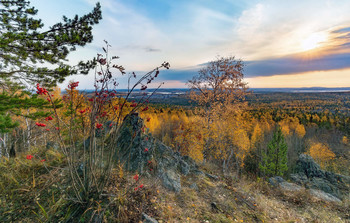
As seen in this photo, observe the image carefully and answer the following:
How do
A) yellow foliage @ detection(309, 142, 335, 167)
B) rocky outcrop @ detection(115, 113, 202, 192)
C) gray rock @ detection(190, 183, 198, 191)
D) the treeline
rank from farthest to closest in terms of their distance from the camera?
yellow foliage @ detection(309, 142, 335, 167) < the treeline < gray rock @ detection(190, 183, 198, 191) < rocky outcrop @ detection(115, 113, 202, 192)

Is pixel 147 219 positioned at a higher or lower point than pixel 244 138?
higher

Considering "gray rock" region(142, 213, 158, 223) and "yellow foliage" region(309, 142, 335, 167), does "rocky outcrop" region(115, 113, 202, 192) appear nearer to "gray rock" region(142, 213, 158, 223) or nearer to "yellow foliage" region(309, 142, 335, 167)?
"gray rock" region(142, 213, 158, 223)

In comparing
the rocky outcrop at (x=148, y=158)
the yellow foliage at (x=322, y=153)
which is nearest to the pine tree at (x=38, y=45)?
the rocky outcrop at (x=148, y=158)

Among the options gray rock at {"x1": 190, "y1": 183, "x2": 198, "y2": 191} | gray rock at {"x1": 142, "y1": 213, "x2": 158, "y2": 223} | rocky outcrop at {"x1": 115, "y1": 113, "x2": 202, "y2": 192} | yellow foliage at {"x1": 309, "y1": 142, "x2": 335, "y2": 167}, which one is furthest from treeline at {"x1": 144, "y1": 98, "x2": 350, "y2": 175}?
gray rock at {"x1": 190, "y1": 183, "x2": 198, "y2": 191}

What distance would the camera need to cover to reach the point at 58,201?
2969 mm

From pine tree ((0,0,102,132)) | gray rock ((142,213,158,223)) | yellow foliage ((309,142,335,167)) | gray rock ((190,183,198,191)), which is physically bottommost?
yellow foliage ((309,142,335,167))

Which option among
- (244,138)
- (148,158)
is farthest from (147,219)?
(244,138)

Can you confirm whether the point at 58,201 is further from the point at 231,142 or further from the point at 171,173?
the point at 231,142

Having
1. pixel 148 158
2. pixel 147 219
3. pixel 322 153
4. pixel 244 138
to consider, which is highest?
pixel 148 158

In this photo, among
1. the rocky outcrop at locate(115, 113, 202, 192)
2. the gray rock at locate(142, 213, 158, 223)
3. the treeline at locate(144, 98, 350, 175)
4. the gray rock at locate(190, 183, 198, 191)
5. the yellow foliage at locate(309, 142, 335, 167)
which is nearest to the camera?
the gray rock at locate(142, 213, 158, 223)

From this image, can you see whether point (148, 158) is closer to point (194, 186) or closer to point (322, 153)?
point (194, 186)

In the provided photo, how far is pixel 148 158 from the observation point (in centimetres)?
543

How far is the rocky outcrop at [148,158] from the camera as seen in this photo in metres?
5.03

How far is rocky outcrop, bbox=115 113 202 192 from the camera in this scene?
16.5ft
